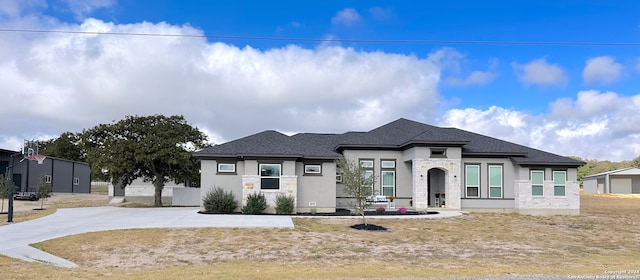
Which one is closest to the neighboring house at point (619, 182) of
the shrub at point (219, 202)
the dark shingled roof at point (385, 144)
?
the dark shingled roof at point (385, 144)

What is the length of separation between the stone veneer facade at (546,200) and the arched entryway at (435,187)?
13.4 ft

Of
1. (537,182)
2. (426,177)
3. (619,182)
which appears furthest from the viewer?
(619,182)

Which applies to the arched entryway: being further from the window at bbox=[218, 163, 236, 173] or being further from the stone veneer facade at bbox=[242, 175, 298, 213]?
the window at bbox=[218, 163, 236, 173]

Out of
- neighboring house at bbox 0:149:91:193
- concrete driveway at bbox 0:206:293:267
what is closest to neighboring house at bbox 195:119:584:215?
concrete driveway at bbox 0:206:293:267

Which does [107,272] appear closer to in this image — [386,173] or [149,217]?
[149,217]

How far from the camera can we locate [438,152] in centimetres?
2828

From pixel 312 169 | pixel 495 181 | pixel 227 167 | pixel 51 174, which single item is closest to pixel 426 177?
pixel 495 181

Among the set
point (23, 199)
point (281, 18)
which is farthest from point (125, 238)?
point (23, 199)

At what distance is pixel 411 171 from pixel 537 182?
7004mm

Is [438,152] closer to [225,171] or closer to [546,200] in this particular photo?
[546,200]

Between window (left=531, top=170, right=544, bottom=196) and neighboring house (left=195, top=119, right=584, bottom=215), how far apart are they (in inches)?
2.2

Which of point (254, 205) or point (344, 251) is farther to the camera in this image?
point (254, 205)

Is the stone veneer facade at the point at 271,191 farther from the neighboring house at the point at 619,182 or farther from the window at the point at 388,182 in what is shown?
the neighboring house at the point at 619,182

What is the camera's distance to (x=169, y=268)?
12.8 metres
